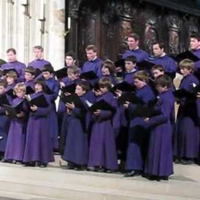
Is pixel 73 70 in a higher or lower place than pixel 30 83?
higher

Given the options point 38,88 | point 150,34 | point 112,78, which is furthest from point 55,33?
point 112,78

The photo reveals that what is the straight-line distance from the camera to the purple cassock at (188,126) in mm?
8438

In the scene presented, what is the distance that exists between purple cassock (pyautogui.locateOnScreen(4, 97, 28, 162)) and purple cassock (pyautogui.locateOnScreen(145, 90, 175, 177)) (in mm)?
2130

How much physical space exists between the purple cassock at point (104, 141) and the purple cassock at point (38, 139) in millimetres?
746

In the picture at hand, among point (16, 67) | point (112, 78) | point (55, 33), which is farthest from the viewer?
point (55, 33)

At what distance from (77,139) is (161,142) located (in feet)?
4.55

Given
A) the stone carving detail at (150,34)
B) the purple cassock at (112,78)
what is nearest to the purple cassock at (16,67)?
the purple cassock at (112,78)

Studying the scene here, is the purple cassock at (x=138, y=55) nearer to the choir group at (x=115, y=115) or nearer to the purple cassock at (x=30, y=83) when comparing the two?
the choir group at (x=115, y=115)

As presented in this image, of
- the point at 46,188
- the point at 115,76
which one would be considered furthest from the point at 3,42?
the point at 46,188

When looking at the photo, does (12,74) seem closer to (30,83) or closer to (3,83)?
(3,83)

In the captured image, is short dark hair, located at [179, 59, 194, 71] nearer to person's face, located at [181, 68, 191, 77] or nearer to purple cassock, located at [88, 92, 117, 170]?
person's face, located at [181, 68, 191, 77]

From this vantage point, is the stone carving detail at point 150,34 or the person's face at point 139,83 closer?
the person's face at point 139,83

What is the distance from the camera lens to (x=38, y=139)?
873 centimetres

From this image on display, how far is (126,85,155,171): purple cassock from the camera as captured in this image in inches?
312
